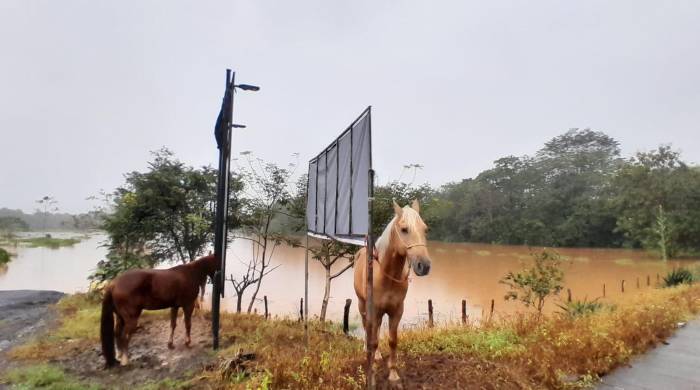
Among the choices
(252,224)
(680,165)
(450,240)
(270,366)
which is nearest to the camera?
(270,366)

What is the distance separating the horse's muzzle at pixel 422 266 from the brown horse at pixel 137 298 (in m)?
3.62

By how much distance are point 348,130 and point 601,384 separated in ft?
12.6

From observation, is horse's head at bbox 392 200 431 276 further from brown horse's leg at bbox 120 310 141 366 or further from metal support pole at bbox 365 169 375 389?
brown horse's leg at bbox 120 310 141 366

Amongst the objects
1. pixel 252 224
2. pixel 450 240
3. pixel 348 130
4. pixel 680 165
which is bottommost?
pixel 450 240

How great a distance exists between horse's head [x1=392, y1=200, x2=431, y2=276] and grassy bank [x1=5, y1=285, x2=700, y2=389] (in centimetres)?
134

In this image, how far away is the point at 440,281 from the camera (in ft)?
69.9

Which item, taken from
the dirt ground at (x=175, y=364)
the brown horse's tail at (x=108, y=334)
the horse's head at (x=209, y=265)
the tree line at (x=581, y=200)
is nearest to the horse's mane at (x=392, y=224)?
the dirt ground at (x=175, y=364)

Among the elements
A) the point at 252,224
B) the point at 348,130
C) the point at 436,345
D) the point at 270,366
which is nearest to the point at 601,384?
the point at 436,345

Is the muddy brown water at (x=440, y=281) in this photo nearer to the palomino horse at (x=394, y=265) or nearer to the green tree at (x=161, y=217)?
the green tree at (x=161, y=217)

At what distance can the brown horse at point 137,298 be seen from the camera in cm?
456

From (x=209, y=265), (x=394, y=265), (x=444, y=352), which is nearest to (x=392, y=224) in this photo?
(x=394, y=265)

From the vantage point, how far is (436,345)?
4.94 metres

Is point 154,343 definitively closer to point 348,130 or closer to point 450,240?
point 348,130

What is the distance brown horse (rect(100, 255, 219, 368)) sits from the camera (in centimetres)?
456
